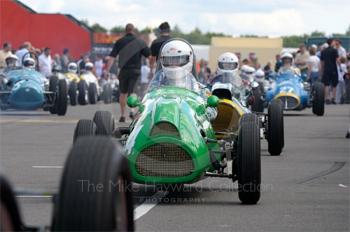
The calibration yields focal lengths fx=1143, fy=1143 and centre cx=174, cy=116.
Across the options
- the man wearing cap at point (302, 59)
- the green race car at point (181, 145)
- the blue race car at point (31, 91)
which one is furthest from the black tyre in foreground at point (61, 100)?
the green race car at point (181, 145)

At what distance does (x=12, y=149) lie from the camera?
1712 cm

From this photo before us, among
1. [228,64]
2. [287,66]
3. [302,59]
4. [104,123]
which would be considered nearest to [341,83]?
[302,59]

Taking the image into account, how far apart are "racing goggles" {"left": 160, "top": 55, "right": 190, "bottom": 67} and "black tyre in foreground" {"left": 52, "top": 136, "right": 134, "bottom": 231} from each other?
7.58 meters

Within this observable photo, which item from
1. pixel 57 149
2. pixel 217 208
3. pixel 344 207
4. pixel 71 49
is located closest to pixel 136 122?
pixel 217 208

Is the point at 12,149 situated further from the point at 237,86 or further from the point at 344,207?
the point at 344,207

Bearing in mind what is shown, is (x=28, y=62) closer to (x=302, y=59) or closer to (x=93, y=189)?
(x=302, y=59)

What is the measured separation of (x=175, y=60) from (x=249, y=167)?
2.98 m

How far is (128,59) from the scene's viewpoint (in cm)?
2420

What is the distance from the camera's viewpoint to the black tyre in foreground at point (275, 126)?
15.3 meters

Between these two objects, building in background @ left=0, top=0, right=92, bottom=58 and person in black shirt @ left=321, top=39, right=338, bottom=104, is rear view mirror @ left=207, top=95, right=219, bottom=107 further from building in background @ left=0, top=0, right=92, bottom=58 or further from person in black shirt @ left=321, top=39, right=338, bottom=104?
building in background @ left=0, top=0, right=92, bottom=58

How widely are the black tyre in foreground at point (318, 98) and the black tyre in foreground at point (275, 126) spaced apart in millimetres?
11271

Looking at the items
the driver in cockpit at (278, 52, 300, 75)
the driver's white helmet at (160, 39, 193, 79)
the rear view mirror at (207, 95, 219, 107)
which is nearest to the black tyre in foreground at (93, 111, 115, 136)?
the rear view mirror at (207, 95, 219, 107)

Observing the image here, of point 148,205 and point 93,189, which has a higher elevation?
point 93,189

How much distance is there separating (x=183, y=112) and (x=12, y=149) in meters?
6.41
